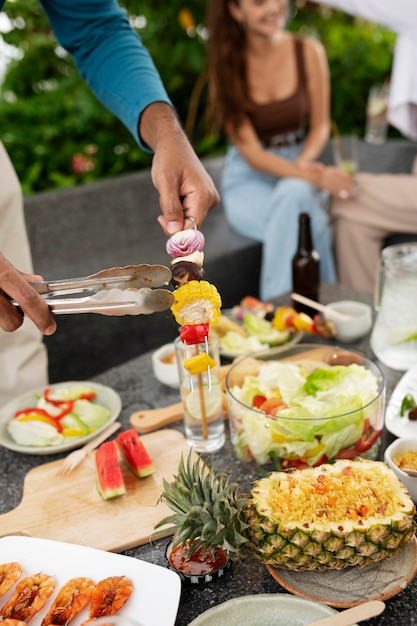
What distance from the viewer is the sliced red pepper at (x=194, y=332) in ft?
4.10

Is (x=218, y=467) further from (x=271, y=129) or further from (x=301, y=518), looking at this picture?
(x=271, y=129)

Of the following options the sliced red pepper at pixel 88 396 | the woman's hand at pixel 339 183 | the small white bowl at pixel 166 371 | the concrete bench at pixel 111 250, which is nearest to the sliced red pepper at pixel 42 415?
the sliced red pepper at pixel 88 396

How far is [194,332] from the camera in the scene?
1.25m

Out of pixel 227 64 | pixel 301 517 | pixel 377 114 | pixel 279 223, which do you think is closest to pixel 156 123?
pixel 301 517

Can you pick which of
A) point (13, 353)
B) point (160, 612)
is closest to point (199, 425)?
point (160, 612)

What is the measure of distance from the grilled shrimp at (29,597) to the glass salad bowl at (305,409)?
1.63 ft

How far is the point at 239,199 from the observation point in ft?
12.1

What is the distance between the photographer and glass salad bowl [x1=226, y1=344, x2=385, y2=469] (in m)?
1.24

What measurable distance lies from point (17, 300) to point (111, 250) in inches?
94.8

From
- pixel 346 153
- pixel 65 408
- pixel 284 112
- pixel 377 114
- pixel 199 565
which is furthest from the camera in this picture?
pixel 377 114

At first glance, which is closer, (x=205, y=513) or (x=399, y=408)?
(x=205, y=513)

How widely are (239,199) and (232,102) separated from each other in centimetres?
56

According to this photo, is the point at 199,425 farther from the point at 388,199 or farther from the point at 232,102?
the point at 232,102

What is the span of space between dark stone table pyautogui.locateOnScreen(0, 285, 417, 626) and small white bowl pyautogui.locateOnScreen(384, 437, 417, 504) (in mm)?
155
